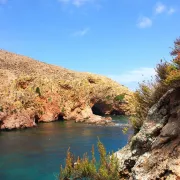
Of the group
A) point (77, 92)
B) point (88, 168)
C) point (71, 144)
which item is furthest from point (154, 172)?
point (77, 92)

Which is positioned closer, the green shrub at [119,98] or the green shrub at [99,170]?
the green shrub at [99,170]

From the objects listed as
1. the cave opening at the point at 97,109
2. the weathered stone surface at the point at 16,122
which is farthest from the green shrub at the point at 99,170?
the cave opening at the point at 97,109

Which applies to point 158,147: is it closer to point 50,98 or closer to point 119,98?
point 50,98

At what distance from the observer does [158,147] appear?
6.29m

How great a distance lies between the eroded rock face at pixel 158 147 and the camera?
5.73 metres

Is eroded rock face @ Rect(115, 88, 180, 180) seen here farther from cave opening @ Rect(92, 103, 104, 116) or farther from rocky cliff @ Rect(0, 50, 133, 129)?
cave opening @ Rect(92, 103, 104, 116)

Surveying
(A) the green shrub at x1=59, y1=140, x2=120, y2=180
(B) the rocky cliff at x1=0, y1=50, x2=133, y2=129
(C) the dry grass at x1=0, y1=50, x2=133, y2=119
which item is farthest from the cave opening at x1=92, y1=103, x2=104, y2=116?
(A) the green shrub at x1=59, y1=140, x2=120, y2=180

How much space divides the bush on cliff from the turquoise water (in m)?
7.77

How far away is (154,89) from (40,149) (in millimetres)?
24994

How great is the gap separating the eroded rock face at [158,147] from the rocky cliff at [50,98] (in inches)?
1640

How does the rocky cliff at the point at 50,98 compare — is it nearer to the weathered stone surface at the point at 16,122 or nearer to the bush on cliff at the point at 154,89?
the weathered stone surface at the point at 16,122

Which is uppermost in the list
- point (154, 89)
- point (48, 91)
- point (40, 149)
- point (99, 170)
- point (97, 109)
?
point (48, 91)

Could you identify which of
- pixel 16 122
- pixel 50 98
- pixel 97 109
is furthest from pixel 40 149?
pixel 97 109

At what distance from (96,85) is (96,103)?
5.40 m
